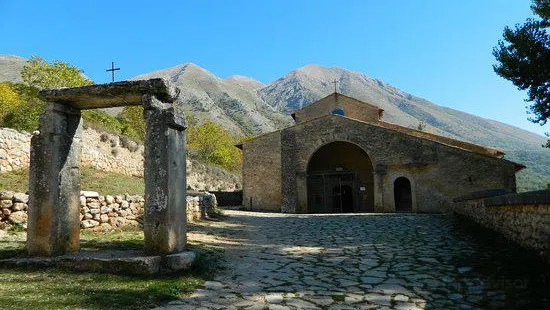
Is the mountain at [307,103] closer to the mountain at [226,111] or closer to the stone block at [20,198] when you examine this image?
the mountain at [226,111]

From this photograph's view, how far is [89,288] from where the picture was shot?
4.32 m

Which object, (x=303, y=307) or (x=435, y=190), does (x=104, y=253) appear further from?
(x=435, y=190)

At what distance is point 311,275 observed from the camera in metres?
5.41

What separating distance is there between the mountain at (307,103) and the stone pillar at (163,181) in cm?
6385

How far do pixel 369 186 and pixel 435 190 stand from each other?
557 centimetres

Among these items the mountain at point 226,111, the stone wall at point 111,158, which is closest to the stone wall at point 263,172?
the stone wall at point 111,158

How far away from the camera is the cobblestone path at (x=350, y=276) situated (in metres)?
4.09

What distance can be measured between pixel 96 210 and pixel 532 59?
1507 cm

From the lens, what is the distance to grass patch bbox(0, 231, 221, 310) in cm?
373

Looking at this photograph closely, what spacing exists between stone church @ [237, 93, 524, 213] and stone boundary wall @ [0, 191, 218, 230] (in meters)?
12.5

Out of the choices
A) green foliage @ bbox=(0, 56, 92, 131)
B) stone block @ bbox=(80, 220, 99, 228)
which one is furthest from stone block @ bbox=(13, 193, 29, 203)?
green foliage @ bbox=(0, 56, 92, 131)

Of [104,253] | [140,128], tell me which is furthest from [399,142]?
[140,128]

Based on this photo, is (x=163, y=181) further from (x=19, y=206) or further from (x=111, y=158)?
(x=111, y=158)

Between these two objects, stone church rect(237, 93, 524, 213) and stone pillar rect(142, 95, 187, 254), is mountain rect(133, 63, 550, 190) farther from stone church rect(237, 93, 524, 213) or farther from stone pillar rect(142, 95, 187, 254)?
stone pillar rect(142, 95, 187, 254)
